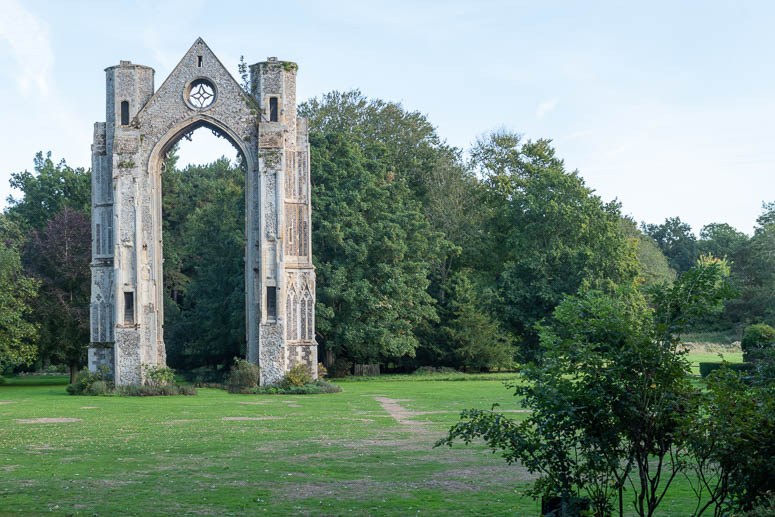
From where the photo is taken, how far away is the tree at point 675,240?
11406 cm

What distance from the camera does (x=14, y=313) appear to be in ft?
129

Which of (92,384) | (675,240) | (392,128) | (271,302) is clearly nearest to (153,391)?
(92,384)

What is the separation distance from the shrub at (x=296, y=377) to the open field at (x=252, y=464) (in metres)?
8.36

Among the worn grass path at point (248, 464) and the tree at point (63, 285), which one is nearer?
the worn grass path at point (248, 464)

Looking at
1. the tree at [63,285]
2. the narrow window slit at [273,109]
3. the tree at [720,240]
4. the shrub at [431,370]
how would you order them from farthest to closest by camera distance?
the tree at [720,240]
the shrub at [431,370]
the tree at [63,285]
the narrow window slit at [273,109]

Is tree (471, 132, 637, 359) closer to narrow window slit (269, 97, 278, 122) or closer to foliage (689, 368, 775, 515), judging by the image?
narrow window slit (269, 97, 278, 122)

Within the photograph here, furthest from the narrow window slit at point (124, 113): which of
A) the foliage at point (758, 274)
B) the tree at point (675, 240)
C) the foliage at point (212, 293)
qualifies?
the tree at point (675, 240)

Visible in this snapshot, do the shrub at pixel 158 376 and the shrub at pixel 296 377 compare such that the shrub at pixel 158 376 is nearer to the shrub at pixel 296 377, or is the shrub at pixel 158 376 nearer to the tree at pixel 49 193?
the shrub at pixel 296 377

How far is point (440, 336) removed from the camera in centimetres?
5038

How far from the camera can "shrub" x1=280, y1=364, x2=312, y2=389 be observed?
36.9 meters

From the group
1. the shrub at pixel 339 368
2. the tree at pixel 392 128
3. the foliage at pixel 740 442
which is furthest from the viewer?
the tree at pixel 392 128

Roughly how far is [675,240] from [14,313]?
97.8 meters

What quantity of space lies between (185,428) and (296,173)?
18183mm

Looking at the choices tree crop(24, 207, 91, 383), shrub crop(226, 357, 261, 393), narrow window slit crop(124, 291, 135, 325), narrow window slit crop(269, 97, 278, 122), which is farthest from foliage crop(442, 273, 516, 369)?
tree crop(24, 207, 91, 383)
